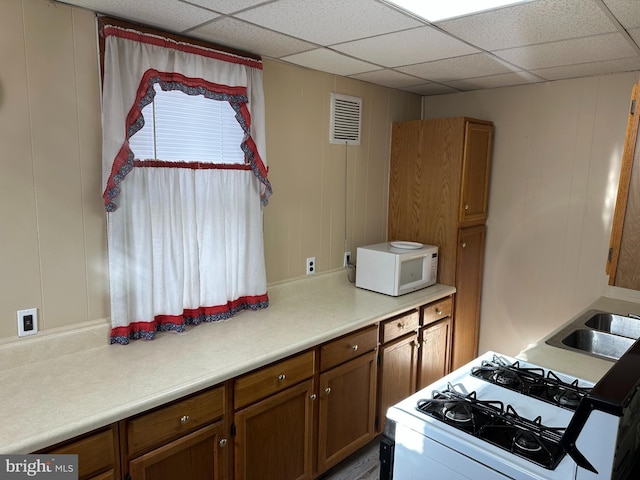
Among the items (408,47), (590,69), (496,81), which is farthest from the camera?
(496,81)

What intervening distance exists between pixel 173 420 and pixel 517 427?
1192 millimetres

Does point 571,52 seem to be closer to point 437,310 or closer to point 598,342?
point 598,342

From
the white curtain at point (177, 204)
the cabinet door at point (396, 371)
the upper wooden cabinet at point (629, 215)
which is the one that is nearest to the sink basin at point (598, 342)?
the upper wooden cabinet at point (629, 215)

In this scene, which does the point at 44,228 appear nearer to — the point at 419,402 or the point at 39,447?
the point at 39,447

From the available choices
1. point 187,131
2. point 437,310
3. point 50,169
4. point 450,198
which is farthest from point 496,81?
point 50,169

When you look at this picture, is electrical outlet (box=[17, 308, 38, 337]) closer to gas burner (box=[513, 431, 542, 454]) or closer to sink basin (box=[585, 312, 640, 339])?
gas burner (box=[513, 431, 542, 454])

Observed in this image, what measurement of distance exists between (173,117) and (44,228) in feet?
2.47

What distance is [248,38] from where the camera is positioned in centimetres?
221

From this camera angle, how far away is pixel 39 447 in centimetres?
135

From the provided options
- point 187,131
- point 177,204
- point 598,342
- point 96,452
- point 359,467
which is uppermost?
point 187,131

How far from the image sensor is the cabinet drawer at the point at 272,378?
1930 millimetres

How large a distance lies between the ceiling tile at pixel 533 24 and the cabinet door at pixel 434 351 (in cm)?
178

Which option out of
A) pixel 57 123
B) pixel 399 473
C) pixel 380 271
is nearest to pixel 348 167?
pixel 380 271

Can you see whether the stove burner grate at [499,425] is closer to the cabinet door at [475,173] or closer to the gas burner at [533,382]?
the gas burner at [533,382]
